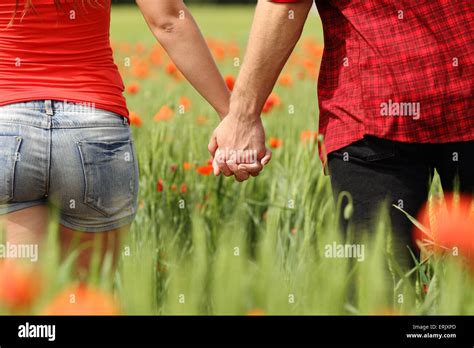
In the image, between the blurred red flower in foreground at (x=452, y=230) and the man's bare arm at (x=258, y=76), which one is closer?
the blurred red flower in foreground at (x=452, y=230)

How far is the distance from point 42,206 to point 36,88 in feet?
0.67

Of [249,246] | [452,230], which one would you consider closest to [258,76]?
[452,230]

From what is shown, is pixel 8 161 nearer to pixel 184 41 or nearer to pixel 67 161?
pixel 67 161

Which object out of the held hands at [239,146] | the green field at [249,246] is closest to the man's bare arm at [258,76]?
the held hands at [239,146]

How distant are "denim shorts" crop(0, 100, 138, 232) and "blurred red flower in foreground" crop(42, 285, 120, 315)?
2.01 ft

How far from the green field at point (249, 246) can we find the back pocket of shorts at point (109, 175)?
0.11 meters

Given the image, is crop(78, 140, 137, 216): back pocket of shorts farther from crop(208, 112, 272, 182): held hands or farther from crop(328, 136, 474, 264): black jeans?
crop(328, 136, 474, 264): black jeans

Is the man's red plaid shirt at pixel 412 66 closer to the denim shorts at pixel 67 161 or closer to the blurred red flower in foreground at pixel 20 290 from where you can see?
the denim shorts at pixel 67 161

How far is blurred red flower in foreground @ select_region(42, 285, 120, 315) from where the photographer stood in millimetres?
742

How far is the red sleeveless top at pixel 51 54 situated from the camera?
1.41 m

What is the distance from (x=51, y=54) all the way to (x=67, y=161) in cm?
19

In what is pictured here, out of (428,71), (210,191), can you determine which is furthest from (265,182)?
(428,71)

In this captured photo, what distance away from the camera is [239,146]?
174cm

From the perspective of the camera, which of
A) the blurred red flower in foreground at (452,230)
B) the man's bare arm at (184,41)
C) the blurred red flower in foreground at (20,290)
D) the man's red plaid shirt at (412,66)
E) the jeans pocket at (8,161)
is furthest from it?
the man's bare arm at (184,41)
